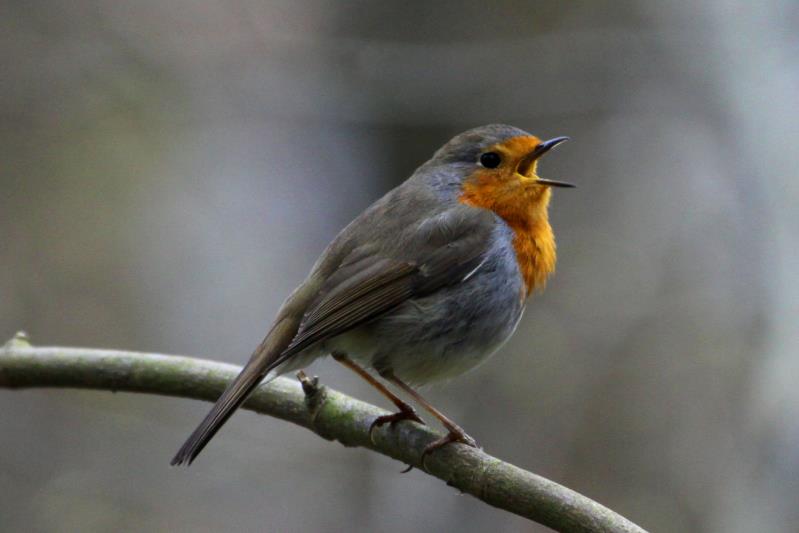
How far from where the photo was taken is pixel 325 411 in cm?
364

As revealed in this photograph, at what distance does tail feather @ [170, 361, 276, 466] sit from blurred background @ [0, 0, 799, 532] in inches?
104

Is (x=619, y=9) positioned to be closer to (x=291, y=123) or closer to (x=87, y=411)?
(x=291, y=123)

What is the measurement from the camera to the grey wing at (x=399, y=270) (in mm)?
3895

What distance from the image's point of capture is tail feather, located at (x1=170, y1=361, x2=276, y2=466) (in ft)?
11.0

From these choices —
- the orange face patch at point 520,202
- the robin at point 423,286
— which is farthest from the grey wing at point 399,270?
the orange face patch at point 520,202

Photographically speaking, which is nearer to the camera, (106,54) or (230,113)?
(106,54)

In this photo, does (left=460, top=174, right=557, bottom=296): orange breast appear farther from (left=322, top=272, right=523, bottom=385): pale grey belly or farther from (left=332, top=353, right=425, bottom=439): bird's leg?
(left=332, top=353, right=425, bottom=439): bird's leg

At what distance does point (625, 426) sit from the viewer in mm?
6797

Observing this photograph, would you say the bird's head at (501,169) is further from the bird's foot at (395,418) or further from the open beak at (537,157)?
the bird's foot at (395,418)

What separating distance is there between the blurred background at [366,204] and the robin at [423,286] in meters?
1.75

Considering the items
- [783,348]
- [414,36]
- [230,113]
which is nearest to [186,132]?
[230,113]

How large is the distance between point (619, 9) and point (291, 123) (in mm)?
3054

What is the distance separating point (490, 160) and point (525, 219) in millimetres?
360

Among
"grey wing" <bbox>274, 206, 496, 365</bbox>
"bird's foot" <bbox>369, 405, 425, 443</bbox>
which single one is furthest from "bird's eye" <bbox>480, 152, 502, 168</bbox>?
"bird's foot" <bbox>369, 405, 425, 443</bbox>
